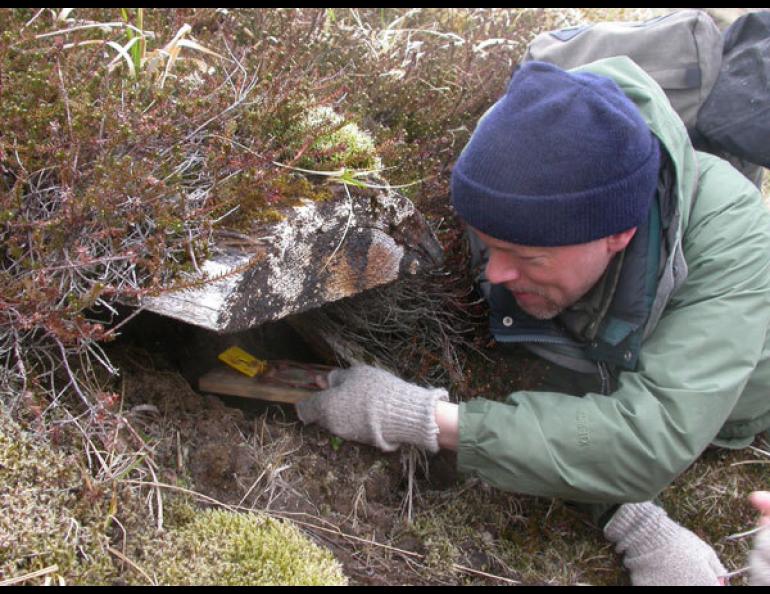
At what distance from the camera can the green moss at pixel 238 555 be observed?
2.11 metres

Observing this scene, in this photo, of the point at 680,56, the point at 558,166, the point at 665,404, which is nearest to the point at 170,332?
the point at 558,166

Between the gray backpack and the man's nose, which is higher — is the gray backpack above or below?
above

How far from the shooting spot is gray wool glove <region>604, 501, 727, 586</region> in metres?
3.03

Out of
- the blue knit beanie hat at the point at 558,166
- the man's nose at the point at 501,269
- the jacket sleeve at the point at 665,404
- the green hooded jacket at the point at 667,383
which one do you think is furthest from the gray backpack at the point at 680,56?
the man's nose at the point at 501,269

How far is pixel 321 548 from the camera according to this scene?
8.11 feet

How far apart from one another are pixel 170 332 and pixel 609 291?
79.0 inches

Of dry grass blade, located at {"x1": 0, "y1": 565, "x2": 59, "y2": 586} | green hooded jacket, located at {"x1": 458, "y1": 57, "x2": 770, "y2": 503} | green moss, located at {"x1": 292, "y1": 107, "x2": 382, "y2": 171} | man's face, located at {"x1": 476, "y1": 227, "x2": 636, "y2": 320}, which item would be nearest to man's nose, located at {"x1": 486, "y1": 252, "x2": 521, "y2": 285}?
man's face, located at {"x1": 476, "y1": 227, "x2": 636, "y2": 320}

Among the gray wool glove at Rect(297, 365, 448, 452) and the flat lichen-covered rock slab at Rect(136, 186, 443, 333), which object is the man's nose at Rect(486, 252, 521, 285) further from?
the gray wool glove at Rect(297, 365, 448, 452)

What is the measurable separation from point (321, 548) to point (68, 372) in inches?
42.3

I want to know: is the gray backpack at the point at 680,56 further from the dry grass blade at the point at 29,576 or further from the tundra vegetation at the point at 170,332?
the dry grass blade at the point at 29,576

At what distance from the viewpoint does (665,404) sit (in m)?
2.68

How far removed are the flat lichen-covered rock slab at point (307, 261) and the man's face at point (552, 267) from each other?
38 centimetres

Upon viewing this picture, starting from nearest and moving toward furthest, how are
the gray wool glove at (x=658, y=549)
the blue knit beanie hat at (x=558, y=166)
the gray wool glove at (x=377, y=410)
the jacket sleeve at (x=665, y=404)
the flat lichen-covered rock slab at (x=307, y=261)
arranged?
the flat lichen-covered rock slab at (x=307, y=261), the blue knit beanie hat at (x=558, y=166), the jacket sleeve at (x=665, y=404), the gray wool glove at (x=377, y=410), the gray wool glove at (x=658, y=549)
